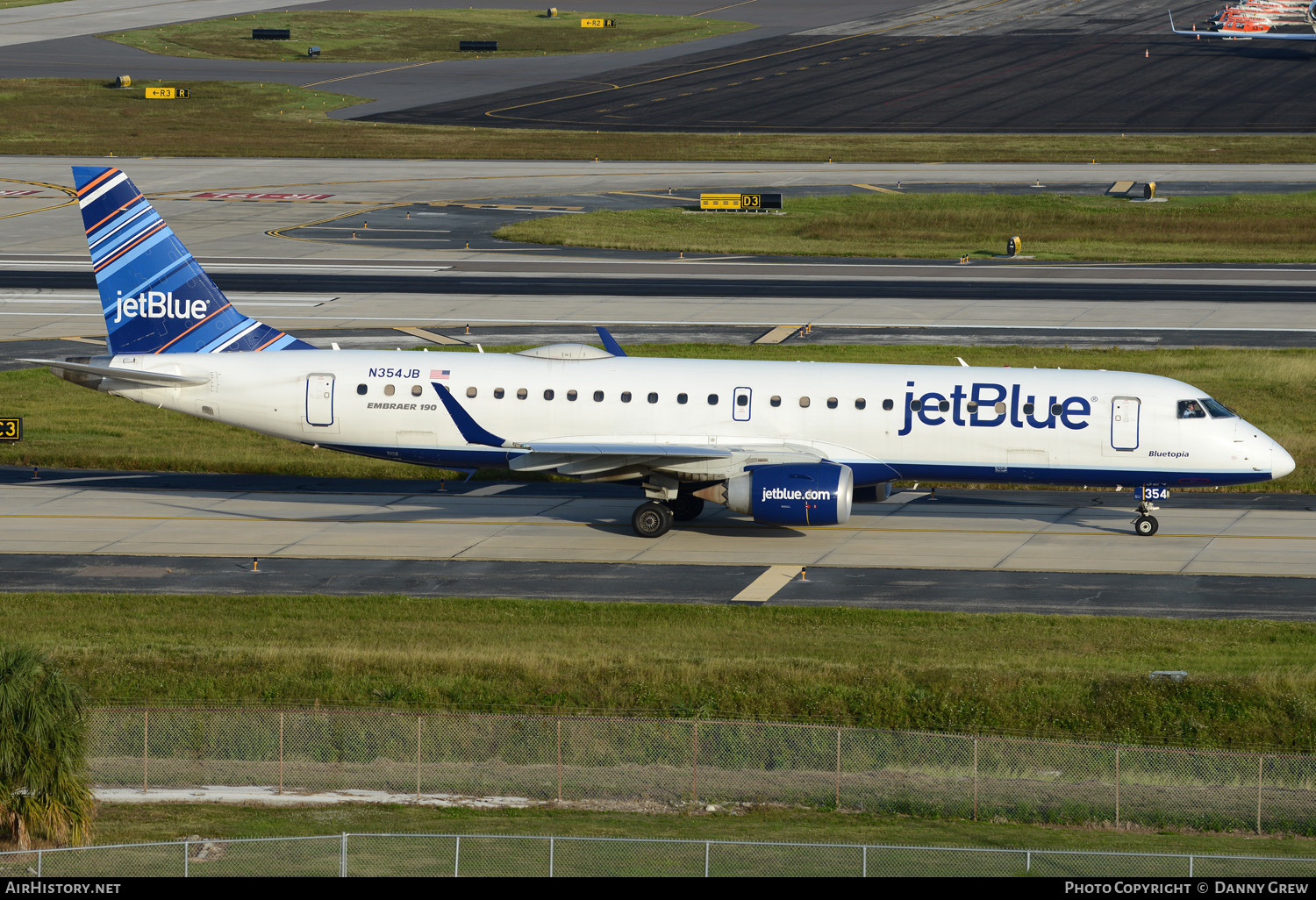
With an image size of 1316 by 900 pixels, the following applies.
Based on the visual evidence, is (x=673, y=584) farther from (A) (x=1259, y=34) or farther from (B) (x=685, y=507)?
(A) (x=1259, y=34)

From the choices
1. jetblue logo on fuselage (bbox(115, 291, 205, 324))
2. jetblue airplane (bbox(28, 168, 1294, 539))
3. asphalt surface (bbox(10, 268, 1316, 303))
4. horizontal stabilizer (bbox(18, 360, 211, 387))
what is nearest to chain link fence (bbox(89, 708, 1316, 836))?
jetblue airplane (bbox(28, 168, 1294, 539))

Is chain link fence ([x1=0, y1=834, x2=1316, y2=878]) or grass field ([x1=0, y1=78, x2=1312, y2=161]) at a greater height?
grass field ([x1=0, y1=78, x2=1312, y2=161])

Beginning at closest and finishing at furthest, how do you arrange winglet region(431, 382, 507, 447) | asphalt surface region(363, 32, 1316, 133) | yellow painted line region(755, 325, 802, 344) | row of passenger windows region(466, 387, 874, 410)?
winglet region(431, 382, 507, 447), row of passenger windows region(466, 387, 874, 410), yellow painted line region(755, 325, 802, 344), asphalt surface region(363, 32, 1316, 133)

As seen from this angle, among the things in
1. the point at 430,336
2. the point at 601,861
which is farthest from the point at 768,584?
the point at 430,336

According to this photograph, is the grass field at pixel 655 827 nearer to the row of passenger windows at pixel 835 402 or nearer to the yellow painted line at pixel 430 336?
the row of passenger windows at pixel 835 402

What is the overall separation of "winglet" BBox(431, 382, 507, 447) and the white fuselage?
0.70 meters

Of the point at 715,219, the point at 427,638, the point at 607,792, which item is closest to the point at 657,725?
the point at 607,792

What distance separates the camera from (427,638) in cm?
3459

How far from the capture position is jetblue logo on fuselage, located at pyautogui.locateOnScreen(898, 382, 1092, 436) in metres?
42.2

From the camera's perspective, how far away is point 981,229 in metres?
92.3

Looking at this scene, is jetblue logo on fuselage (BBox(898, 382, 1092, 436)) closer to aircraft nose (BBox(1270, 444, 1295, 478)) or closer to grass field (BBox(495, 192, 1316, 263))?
aircraft nose (BBox(1270, 444, 1295, 478))

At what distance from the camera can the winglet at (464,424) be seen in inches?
1677

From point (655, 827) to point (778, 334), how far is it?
43.8 metres

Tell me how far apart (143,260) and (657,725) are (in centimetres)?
2533
